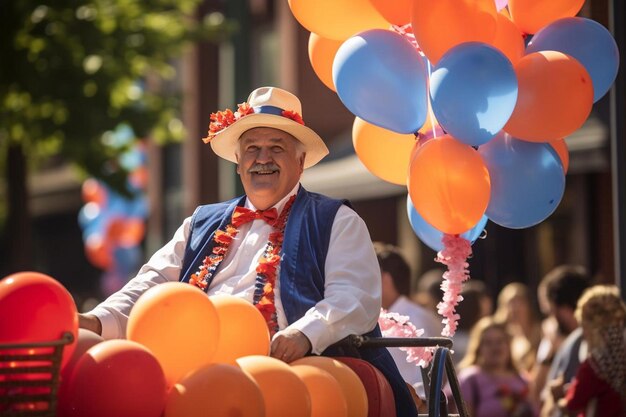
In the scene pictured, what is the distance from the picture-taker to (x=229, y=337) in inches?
177

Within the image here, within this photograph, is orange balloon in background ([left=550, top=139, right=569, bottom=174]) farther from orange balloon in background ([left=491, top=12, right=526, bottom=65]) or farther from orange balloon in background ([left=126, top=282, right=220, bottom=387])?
orange balloon in background ([left=126, top=282, right=220, bottom=387])

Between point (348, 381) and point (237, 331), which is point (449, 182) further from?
point (237, 331)

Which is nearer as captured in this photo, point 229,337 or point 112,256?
point 229,337

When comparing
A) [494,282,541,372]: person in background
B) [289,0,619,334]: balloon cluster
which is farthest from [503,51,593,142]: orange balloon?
[494,282,541,372]: person in background

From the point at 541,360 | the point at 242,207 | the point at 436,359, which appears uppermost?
the point at 242,207

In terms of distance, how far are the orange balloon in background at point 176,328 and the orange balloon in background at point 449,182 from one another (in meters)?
1.53

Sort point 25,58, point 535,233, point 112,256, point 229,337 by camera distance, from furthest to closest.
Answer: point 112,256 → point 535,233 → point 25,58 → point 229,337

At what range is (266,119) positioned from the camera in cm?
556

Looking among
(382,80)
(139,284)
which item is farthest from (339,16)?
(139,284)

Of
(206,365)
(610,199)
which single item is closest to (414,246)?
(610,199)

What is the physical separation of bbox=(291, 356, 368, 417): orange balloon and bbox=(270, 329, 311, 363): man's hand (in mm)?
144

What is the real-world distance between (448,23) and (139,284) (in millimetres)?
1771

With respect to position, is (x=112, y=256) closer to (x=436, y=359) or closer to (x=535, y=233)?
(x=535, y=233)

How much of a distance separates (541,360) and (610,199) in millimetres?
6650
